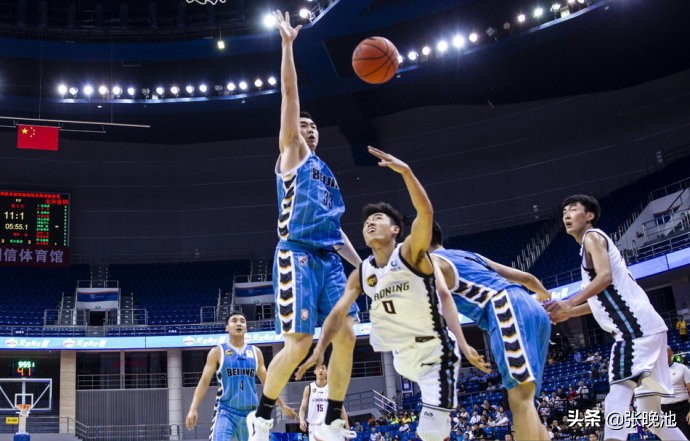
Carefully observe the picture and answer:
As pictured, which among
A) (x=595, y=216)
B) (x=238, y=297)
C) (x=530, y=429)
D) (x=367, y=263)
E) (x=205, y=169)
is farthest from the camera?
(x=205, y=169)

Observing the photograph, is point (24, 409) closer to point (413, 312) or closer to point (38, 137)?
point (38, 137)

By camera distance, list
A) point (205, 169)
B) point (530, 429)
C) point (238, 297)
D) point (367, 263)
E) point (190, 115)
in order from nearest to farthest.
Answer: point (530, 429), point (367, 263), point (190, 115), point (238, 297), point (205, 169)

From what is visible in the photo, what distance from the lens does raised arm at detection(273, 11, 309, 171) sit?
5828 mm

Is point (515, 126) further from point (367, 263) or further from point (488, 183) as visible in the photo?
point (367, 263)

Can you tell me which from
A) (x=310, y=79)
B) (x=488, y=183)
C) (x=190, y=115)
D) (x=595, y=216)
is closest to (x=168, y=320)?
(x=190, y=115)

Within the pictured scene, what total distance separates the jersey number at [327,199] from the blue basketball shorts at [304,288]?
1.28 ft

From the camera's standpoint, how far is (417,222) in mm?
4605

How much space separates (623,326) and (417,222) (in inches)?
83.1

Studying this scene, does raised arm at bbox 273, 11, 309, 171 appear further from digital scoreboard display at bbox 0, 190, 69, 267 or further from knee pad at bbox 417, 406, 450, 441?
digital scoreboard display at bbox 0, 190, 69, 267

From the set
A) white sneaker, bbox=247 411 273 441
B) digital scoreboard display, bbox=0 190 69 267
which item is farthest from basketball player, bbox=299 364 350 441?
digital scoreboard display, bbox=0 190 69 267

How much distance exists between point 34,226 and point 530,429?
78.6ft

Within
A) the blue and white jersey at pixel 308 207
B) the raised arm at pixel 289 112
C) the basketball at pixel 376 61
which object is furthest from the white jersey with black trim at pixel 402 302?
the basketball at pixel 376 61

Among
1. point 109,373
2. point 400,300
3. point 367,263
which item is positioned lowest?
point 400,300

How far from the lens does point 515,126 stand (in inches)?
1126
